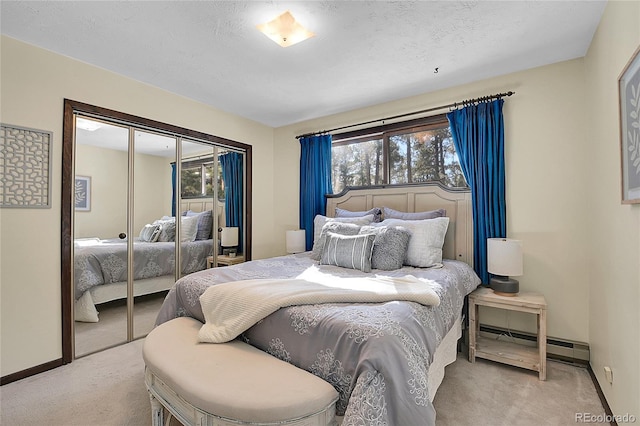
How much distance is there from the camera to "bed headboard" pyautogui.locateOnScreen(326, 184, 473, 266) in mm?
2811

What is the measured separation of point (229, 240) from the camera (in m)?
3.75

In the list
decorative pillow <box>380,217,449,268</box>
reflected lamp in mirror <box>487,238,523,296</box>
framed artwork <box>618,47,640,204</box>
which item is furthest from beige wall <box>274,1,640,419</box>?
decorative pillow <box>380,217,449,268</box>

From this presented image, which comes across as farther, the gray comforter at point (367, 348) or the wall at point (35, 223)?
the wall at point (35, 223)

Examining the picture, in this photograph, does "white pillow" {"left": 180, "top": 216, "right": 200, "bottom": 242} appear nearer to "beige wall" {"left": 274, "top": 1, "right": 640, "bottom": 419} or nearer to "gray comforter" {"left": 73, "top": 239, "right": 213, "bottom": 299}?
"gray comforter" {"left": 73, "top": 239, "right": 213, "bottom": 299}

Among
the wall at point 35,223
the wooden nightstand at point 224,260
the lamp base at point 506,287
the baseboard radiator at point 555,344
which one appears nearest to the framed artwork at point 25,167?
the wall at point 35,223

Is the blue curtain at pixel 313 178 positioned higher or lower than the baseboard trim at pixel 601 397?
higher

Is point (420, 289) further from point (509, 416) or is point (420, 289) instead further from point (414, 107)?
point (414, 107)

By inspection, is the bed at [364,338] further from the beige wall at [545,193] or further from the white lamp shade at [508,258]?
the beige wall at [545,193]

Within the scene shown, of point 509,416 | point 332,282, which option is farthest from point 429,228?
point 509,416

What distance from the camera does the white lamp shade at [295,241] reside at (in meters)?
3.74

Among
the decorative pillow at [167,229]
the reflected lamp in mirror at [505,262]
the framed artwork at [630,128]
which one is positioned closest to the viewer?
the framed artwork at [630,128]

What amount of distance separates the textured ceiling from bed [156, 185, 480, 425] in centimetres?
180

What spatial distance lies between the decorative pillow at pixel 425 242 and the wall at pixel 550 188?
70cm

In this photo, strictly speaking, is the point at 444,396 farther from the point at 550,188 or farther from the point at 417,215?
the point at 550,188
